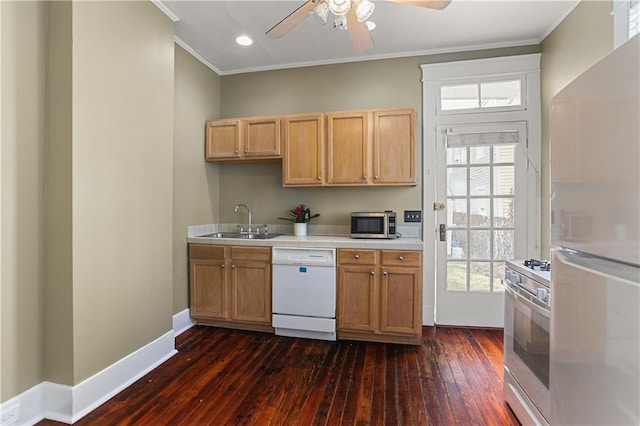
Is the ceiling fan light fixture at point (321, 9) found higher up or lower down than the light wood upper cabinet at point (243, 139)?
higher up

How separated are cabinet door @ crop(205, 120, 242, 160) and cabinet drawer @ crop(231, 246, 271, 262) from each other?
105cm

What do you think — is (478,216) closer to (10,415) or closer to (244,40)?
(244,40)

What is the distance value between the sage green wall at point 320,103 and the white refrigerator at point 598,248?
2.37m

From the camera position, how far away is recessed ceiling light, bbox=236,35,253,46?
9.89 feet

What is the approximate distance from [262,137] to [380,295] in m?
2.02

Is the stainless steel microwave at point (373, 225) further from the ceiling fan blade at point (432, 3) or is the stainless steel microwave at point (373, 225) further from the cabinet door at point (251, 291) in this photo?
the ceiling fan blade at point (432, 3)

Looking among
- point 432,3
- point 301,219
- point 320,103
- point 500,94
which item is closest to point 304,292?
point 301,219

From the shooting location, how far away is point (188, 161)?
3.25m

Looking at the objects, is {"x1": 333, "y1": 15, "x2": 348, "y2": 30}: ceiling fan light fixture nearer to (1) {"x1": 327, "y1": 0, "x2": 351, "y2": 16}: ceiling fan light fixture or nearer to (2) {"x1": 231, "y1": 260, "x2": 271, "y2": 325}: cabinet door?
(1) {"x1": 327, "y1": 0, "x2": 351, "y2": 16}: ceiling fan light fixture

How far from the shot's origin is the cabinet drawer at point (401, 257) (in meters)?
2.77

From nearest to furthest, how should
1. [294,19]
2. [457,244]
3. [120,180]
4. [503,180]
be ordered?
[294,19], [120,180], [503,180], [457,244]

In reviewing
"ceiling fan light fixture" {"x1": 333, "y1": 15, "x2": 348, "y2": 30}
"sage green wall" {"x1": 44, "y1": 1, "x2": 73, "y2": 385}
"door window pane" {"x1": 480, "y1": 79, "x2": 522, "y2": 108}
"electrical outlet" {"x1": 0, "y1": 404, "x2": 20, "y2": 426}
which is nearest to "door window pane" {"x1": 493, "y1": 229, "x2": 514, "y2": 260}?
"door window pane" {"x1": 480, "y1": 79, "x2": 522, "y2": 108}

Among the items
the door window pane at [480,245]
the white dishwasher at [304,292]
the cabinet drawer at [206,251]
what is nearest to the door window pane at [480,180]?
the door window pane at [480,245]

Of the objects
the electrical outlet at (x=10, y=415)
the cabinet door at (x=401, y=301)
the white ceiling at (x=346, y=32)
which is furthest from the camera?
the cabinet door at (x=401, y=301)
